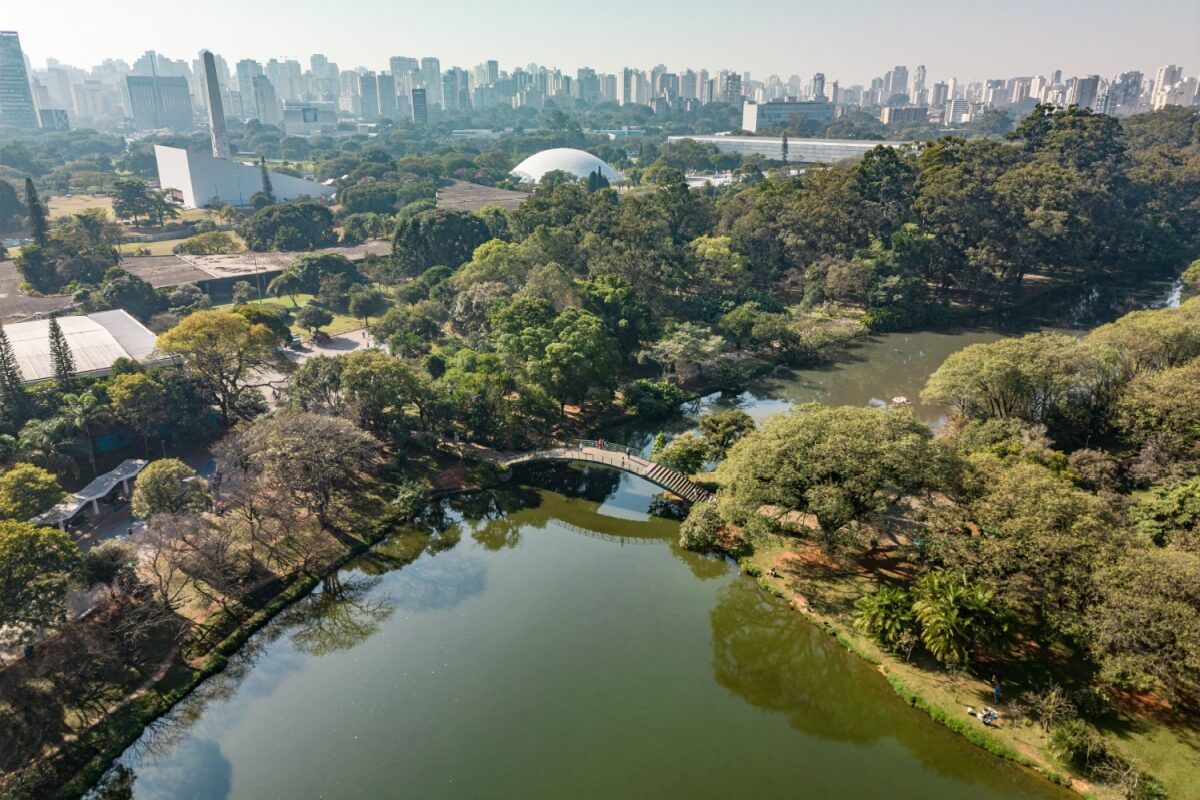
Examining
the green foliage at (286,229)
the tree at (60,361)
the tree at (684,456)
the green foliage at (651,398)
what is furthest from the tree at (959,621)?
the green foliage at (286,229)

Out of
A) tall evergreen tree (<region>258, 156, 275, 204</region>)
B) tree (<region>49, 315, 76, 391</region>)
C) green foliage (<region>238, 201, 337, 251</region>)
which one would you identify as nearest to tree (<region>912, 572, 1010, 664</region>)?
tree (<region>49, 315, 76, 391</region>)

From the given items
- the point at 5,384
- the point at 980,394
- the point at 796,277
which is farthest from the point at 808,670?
the point at 796,277

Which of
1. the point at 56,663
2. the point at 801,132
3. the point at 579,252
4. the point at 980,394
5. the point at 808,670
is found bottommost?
the point at 808,670

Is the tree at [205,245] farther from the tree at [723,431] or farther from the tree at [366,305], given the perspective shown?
the tree at [723,431]

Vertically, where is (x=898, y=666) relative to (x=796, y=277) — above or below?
→ below

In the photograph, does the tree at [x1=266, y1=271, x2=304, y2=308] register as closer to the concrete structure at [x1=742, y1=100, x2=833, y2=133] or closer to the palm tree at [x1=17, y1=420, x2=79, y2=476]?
the palm tree at [x1=17, y1=420, x2=79, y2=476]

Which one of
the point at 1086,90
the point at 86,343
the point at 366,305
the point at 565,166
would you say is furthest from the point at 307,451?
the point at 1086,90

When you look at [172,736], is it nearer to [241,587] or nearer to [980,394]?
[241,587]
